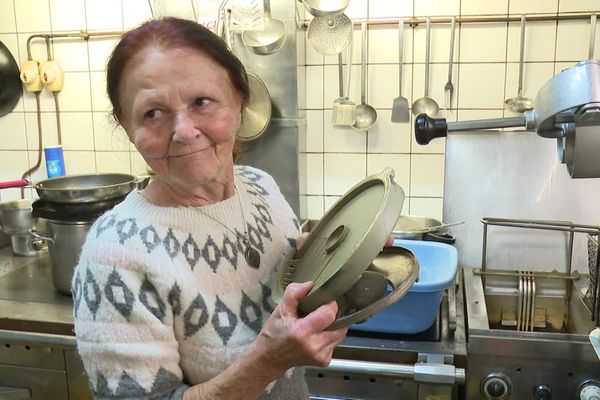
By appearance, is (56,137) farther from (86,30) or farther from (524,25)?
(524,25)

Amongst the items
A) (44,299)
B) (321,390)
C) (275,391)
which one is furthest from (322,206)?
(275,391)

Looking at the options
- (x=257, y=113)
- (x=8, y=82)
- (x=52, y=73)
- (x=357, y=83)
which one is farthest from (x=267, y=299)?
(x=8, y=82)

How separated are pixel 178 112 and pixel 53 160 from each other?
1.50m

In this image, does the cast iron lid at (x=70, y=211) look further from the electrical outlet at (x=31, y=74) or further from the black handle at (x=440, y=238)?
the black handle at (x=440, y=238)

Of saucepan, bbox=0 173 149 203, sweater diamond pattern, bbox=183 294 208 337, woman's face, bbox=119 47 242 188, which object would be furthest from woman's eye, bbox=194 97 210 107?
saucepan, bbox=0 173 149 203

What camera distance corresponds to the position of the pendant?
2.70ft

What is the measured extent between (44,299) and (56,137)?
0.84 meters

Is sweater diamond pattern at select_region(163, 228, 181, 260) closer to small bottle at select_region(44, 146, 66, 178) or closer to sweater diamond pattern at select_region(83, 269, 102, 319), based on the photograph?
sweater diamond pattern at select_region(83, 269, 102, 319)

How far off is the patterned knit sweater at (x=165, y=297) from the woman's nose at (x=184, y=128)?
118 mm

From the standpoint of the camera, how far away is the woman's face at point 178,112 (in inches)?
28.1

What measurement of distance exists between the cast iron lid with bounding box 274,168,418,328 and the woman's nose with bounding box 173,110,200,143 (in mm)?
228

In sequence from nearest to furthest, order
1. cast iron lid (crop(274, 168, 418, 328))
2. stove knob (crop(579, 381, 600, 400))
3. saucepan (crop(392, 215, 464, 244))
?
cast iron lid (crop(274, 168, 418, 328))
stove knob (crop(579, 381, 600, 400))
saucepan (crop(392, 215, 464, 244))

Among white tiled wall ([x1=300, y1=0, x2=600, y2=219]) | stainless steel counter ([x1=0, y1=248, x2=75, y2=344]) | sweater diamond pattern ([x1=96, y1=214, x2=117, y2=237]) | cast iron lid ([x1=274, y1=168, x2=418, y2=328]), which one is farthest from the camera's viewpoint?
A: white tiled wall ([x1=300, y1=0, x2=600, y2=219])

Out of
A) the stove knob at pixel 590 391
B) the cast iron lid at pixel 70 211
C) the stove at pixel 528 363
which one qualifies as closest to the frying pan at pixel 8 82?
the cast iron lid at pixel 70 211
